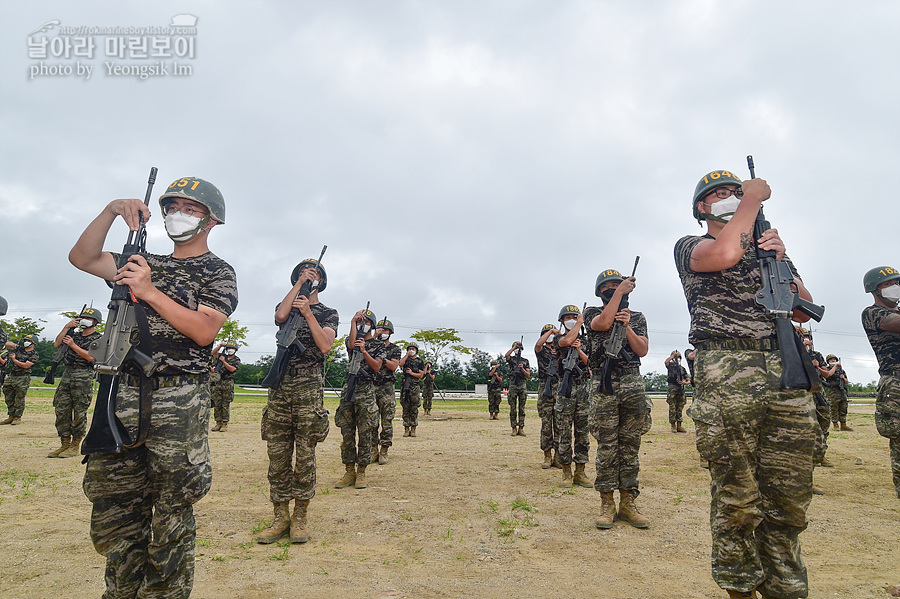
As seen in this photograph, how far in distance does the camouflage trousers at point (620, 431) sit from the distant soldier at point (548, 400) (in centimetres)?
312

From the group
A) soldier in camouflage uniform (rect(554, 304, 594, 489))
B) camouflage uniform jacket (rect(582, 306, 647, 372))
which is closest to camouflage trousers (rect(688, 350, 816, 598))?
camouflage uniform jacket (rect(582, 306, 647, 372))

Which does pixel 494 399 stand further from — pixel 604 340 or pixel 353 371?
pixel 604 340

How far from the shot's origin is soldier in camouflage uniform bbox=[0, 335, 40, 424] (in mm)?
14078

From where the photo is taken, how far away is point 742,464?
9.99ft

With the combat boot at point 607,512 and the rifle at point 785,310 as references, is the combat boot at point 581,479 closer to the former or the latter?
the combat boot at point 607,512

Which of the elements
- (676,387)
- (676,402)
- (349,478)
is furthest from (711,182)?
(676,387)

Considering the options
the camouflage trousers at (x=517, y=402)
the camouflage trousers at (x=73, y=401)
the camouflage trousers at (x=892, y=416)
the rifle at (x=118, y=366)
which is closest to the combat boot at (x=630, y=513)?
the camouflage trousers at (x=892, y=416)

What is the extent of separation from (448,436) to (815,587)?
470 inches

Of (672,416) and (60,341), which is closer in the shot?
(60,341)

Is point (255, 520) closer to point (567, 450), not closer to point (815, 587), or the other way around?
point (567, 450)

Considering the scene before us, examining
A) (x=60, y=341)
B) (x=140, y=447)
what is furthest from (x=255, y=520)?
(x=60, y=341)

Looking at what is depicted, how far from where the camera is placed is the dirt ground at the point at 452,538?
401 centimetres

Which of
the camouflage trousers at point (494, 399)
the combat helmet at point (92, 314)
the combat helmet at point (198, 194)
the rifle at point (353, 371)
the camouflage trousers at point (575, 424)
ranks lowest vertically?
the camouflage trousers at point (494, 399)

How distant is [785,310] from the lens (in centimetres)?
318
